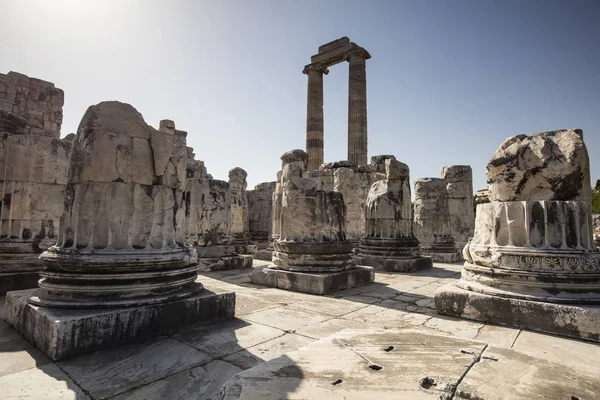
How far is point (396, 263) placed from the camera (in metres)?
6.96

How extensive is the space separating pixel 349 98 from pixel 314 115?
2672 millimetres

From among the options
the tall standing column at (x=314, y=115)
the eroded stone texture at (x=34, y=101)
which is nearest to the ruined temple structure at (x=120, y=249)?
the eroded stone texture at (x=34, y=101)

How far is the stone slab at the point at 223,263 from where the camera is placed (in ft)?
21.9

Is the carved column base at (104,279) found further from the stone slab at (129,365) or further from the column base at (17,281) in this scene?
the column base at (17,281)

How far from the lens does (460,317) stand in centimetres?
327

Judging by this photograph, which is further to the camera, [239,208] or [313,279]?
[239,208]

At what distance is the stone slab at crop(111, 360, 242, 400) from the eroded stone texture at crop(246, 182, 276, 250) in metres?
11.9

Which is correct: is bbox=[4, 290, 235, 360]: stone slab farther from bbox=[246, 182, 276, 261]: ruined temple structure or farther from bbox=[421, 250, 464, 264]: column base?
bbox=[246, 182, 276, 261]: ruined temple structure

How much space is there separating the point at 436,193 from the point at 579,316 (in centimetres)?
700

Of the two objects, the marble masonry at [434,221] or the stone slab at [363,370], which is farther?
the marble masonry at [434,221]

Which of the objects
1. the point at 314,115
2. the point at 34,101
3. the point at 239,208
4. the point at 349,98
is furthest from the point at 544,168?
the point at 314,115

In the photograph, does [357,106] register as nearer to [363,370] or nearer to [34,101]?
[34,101]

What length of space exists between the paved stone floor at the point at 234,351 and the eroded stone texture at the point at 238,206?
6.66 metres

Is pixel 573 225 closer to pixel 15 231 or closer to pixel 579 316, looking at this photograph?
pixel 579 316
